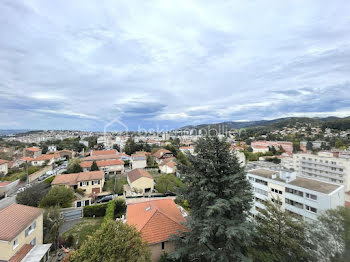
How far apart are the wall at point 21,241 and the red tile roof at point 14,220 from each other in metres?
0.31

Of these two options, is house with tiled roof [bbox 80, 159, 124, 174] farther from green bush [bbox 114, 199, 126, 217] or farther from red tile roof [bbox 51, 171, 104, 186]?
green bush [bbox 114, 199, 126, 217]

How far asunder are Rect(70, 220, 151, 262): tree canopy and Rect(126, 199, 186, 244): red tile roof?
5.79ft

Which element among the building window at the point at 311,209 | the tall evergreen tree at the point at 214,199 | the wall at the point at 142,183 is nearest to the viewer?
the tall evergreen tree at the point at 214,199

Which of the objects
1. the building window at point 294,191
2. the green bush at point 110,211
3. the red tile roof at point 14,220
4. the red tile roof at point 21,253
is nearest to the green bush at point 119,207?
the green bush at point 110,211

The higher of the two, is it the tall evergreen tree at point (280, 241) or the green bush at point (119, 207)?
the tall evergreen tree at point (280, 241)

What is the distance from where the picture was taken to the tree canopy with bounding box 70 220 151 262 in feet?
21.6

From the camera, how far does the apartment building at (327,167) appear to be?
3431 cm

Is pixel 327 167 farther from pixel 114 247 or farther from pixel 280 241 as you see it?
pixel 114 247

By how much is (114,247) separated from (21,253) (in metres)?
7.91

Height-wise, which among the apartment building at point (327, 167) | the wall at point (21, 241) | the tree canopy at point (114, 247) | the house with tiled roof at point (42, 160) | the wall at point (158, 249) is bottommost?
the apartment building at point (327, 167)

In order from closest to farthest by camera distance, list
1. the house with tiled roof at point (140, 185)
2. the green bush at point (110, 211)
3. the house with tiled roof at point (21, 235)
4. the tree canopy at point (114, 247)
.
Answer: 1. the tree canopy at point (114, 247)
2. the house with tiled roof at point (21, 235)
3. the green bush at point (110, 211)
4. the house with tiled roof at point (140, 185)

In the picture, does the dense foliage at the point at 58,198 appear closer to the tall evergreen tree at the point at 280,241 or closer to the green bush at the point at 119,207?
the green bush at the point at 119,207

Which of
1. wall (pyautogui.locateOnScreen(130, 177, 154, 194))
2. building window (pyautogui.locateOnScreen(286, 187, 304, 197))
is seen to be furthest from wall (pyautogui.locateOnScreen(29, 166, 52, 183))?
building window (pyautogui.locateOnScreen(286, 187, 304, 197))

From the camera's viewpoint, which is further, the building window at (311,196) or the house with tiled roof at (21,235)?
the building window at (311,196)
